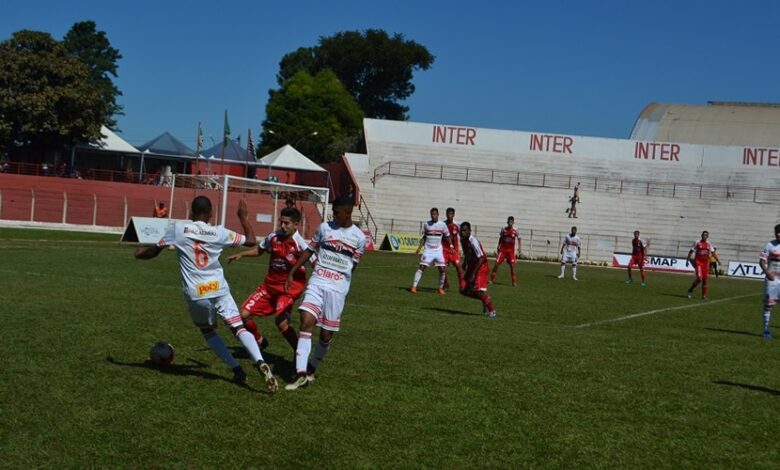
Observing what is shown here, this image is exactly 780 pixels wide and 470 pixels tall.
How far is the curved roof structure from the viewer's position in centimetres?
7156

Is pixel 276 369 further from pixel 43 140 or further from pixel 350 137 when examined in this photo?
pixel 350 137

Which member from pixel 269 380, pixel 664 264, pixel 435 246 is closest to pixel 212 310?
pixel 269 380

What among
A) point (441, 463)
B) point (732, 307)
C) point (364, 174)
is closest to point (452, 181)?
point (364, 174)

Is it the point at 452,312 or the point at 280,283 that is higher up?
the point at 280,283

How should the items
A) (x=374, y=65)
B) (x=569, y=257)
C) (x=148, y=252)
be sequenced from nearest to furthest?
1. (x=148, y=252)
2. (x=569, y=257)
3. (x=374, y=65)

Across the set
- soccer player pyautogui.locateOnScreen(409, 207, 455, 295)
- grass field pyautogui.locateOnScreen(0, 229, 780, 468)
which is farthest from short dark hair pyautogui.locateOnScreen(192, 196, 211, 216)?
soccer player pyautogui.locateOnScreen(409, 207, 455, 295)

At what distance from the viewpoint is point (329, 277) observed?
929cm

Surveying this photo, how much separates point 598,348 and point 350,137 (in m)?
76.7

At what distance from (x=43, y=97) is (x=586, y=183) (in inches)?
1339

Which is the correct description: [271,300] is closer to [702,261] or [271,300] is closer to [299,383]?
[299,383]

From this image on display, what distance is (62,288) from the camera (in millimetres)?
16812

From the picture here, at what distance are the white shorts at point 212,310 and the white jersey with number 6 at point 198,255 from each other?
0.17 feet

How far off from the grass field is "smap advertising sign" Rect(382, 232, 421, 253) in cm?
3360

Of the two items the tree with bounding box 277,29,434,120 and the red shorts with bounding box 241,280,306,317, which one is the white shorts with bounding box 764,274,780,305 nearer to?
the red shorts with bounding box 241,280,306,317
